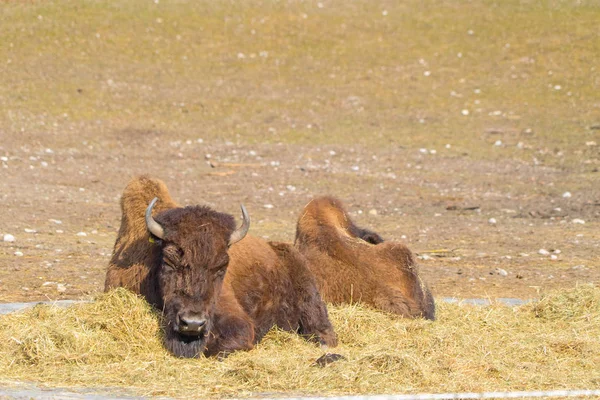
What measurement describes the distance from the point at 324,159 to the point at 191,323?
15540mm

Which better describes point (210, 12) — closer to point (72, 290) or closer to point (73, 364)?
point (72, 290)

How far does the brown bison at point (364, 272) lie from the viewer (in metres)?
9.96

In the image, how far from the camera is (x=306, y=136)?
82.7ft

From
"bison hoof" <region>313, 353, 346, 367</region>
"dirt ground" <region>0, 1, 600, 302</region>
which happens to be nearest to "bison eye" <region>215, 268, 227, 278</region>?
"bison hoof" <region>313, 353, 346, 367</region>

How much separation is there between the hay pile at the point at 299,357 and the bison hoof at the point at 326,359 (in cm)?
11

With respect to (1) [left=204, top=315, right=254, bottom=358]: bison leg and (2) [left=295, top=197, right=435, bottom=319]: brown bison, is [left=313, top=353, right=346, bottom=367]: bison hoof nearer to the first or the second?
(1) [left=204, top=315, right=254, bottom=358]: bison leg

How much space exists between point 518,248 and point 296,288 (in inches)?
270

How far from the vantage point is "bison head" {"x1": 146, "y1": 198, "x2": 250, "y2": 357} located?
8.08m

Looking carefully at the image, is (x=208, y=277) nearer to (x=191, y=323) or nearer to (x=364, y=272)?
(x=191, y=323)

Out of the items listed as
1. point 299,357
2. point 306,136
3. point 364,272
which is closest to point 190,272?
point 299,357

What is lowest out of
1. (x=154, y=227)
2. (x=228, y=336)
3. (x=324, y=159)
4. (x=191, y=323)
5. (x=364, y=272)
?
(x=324, y=159)

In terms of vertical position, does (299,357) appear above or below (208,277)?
below

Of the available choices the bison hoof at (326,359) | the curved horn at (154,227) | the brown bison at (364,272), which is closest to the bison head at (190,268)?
the curved horn at (154,227)

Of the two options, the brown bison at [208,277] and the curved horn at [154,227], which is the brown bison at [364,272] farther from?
the curved horn at [154,227]
